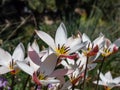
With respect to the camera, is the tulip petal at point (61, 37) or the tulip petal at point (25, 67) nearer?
the tulip petal at point (25, 67)

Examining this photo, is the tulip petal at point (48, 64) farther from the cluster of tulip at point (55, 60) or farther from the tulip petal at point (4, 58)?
the tulip petal at point (4, 58)

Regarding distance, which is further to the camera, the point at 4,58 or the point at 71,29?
the point at 71,29

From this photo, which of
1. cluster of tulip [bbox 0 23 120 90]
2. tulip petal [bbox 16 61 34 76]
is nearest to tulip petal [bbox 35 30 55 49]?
cluster of tulip [bbox 0 23 120 90]

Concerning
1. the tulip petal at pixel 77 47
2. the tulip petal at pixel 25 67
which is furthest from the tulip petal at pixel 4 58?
the tulip petal at pixel 77 47

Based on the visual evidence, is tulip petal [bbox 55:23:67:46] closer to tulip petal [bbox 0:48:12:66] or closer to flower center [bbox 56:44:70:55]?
flower center [bbox 56:44:70:55]

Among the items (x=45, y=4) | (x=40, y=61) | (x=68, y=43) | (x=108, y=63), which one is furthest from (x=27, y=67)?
(x=45, y=4)

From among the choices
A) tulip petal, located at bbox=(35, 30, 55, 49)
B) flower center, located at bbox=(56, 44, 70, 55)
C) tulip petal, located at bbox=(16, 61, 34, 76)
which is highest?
tulip petal, located at bbox=(35, 30, 55, 49)

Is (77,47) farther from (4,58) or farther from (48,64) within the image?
(4,58)

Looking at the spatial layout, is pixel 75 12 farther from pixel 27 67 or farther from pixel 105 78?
pixel 27 67
